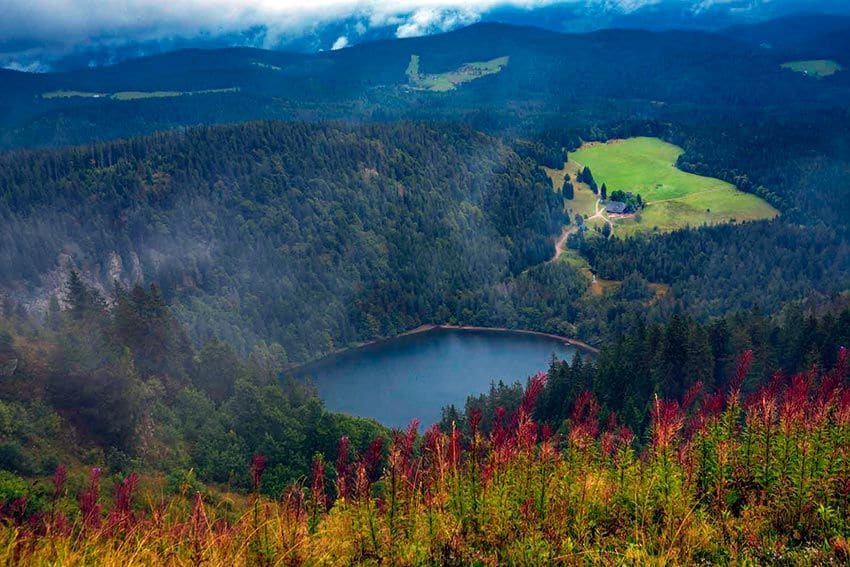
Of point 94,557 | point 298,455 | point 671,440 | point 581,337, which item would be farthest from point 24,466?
point 581,337

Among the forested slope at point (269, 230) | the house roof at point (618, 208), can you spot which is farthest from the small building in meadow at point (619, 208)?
the forested slope at point (269, 230)

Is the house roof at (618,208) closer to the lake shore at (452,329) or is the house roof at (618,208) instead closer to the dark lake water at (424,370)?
the lake shore at (452,329)

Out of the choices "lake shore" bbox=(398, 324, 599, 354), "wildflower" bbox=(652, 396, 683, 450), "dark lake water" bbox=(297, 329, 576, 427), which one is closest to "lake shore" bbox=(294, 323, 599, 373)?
"lake shore" bbox=(398, 324, 599, 354)

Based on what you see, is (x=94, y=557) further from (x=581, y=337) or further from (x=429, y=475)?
(x=581, y=337)

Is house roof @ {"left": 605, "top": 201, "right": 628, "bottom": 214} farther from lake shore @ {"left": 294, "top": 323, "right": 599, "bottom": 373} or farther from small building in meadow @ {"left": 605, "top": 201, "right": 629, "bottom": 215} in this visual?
lake shore @ {"left": 294, "top": 323, "right": 599, "bottom": 373}

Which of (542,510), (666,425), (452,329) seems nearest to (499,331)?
(452,329)

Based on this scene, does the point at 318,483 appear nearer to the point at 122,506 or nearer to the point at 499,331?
the point at 122,506
